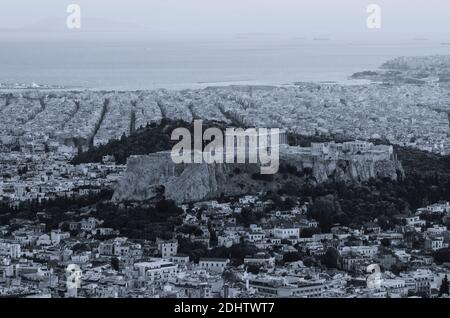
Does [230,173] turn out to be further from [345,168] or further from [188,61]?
[188,61]

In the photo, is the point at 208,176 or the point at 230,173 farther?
the point at 230,173

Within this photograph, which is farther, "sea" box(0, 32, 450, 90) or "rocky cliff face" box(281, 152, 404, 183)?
"sea" box(0, 32, 450, 90)

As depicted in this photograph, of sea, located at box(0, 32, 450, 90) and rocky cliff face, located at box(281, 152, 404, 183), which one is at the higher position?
rocky cliff face, located at box(281, 152, 404, 183)

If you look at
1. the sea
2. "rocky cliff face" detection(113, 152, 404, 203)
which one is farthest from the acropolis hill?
the sea

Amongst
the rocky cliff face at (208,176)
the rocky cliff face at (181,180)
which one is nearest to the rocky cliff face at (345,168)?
the rocky cliff face at (208,176)

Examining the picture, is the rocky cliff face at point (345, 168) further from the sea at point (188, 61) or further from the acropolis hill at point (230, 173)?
the sea at point (188, 61)

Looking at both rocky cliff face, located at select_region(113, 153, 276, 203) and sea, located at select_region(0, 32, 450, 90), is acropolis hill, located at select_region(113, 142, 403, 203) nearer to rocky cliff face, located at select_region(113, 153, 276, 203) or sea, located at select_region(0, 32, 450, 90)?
rocky cliff face, located at select_region(113, 153, 276, 203)

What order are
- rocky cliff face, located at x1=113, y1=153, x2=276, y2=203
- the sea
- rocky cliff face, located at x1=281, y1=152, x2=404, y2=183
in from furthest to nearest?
the sea, rocky cliff face, located at x1=281, y1=152, x2=404, y2=183, rocky cliff face, located at x1=113, y1=153, x2=276, y2=203

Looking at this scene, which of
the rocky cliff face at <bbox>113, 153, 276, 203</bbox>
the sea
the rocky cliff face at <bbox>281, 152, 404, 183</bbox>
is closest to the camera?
the rocky cliff face at <bbox>113, 153, 276, 203</bbox>

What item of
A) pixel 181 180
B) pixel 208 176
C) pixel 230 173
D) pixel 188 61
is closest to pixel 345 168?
pixel 230 173

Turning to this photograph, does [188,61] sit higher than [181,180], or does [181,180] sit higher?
[181,180]
